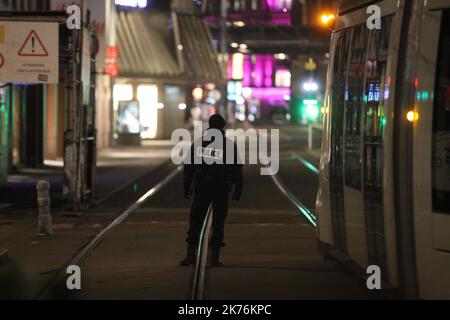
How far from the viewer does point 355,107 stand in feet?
28.7

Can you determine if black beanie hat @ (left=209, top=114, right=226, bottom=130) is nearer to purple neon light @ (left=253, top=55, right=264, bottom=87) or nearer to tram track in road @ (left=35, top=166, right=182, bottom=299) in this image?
tram track in road @ (left=35, top=166, right=182, bottom=299)

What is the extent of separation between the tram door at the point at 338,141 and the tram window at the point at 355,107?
0.24 meters

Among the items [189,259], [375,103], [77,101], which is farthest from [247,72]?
[375,103]

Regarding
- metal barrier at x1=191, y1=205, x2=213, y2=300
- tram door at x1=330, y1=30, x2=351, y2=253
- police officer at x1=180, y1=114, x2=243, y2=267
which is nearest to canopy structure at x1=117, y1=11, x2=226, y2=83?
metal barrier at x1=191, y1=205, x2=213, y2=300

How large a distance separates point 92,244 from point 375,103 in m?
6.11

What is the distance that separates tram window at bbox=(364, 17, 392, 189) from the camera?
7.61 metres

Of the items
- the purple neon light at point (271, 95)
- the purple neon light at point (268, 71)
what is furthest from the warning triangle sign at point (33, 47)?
the purple neon light at point (271, 95)

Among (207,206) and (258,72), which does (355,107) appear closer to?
(207,206)

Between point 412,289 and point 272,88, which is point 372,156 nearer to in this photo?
point 412,289

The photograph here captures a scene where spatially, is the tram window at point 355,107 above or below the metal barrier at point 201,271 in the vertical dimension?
above

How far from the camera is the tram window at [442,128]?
6781 mm

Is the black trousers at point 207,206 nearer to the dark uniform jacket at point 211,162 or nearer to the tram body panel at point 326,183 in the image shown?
the dark uniform jacket at point 211,162

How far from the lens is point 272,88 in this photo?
11206 cm
